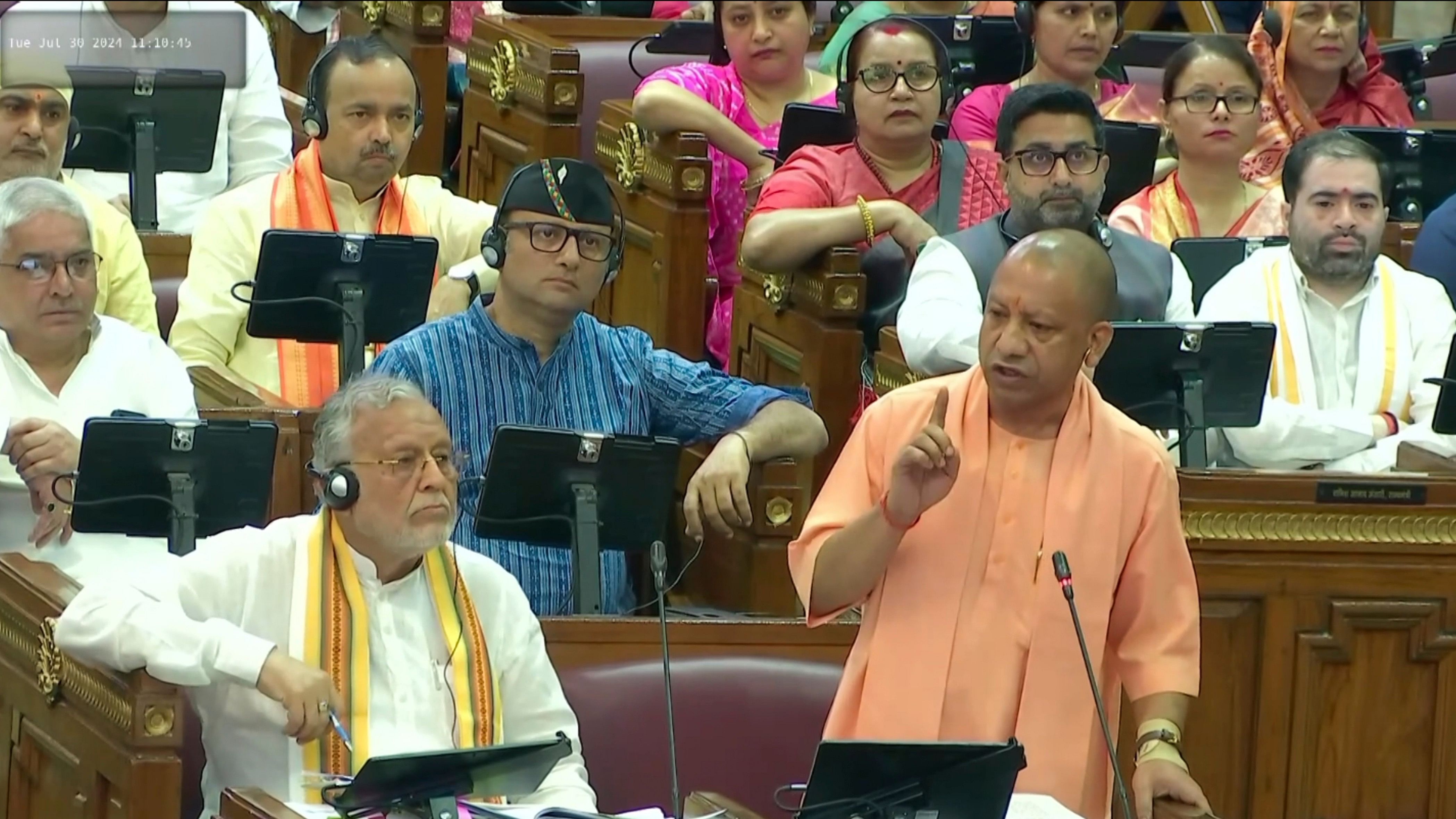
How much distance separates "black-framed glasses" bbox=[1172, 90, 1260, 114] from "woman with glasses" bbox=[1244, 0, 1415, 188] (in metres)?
0.69

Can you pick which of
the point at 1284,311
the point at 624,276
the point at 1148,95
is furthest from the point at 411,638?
the point at 1148,95

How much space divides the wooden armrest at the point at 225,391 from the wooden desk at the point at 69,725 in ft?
2.76

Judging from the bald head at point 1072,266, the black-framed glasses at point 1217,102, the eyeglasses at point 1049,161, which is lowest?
the bald head at point 1072,266

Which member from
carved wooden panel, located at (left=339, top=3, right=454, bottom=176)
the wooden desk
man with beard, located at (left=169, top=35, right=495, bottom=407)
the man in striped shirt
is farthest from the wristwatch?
carved wooden panel, located at (left=339, top=3, right=454, bottom=176)

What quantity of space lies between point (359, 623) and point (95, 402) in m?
1.00

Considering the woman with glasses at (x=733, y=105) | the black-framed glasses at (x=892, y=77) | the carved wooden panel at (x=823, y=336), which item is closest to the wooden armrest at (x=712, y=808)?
the carved wooden panel at (x=823, y=336)

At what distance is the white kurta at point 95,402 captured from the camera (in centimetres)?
408

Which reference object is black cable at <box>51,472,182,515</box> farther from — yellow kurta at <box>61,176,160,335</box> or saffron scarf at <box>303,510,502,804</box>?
yellow kurta at <box>61,176,160,335</box>

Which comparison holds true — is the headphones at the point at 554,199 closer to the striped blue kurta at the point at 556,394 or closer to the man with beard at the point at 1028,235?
the striped blue kurta at the point at 556,394

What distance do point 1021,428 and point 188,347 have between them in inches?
74.9

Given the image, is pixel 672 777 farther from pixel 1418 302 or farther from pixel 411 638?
pixel 1418 302

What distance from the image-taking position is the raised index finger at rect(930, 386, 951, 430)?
10.9 feet

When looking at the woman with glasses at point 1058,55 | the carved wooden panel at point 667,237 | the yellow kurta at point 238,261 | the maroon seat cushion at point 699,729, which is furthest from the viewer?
the woman with glasses at point 1058,55

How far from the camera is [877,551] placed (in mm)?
3352
